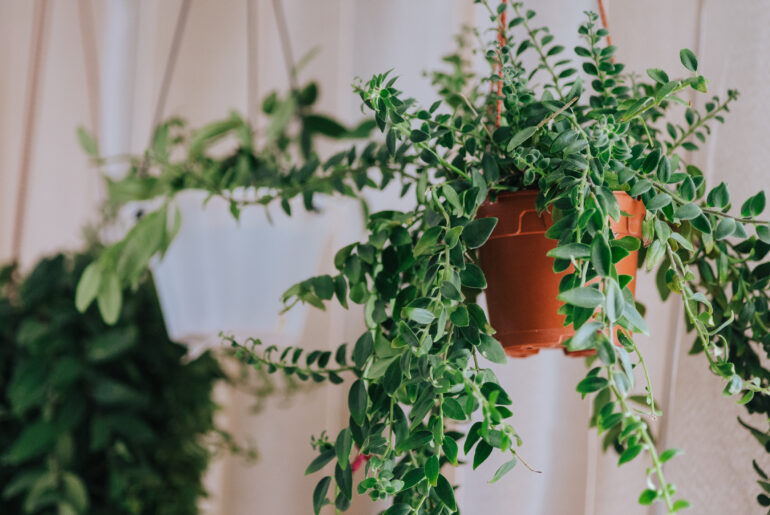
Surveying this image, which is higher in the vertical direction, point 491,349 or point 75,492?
point 491,349

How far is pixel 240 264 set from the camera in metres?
1.00

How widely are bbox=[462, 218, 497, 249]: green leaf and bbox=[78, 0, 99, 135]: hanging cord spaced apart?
1490 mm

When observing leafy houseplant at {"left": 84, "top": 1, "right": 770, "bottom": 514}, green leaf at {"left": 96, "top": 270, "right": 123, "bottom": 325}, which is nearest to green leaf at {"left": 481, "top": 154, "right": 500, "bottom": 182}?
leafy houseplant at {"left": 84, "top": 1, "right": 770, "bottom": 514}

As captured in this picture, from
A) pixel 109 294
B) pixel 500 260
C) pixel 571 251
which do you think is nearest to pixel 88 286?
pixel 109 294

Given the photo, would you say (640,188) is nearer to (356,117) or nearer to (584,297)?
(584,297)

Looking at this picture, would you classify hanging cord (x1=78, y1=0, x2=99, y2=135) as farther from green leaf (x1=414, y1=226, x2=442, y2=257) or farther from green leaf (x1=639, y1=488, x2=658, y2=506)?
green leaf (x1=639, y1=488, x2=658, y2=506)

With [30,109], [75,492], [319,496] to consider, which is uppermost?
[30,109]

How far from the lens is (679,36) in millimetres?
826

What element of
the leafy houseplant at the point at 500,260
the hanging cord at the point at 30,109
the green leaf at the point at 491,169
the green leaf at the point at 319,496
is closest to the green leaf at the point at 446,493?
the leafy houseplant at the point at 500,260

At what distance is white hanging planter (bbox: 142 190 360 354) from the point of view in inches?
38.8

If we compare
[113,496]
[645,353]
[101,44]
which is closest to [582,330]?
[645,353]

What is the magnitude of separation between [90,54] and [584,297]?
69.8 inches

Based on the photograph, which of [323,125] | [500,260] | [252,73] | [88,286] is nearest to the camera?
[500,260]

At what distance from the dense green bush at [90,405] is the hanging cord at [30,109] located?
0.37 meters
